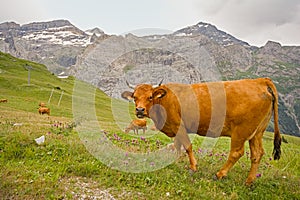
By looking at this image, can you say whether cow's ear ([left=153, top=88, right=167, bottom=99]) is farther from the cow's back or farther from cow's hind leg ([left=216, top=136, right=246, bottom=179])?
cow's hind leg ([left=216, top=136, right=246, bottom=179])

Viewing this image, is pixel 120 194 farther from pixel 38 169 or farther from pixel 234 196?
pixel 234 196

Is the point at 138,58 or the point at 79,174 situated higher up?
the point at 138,58

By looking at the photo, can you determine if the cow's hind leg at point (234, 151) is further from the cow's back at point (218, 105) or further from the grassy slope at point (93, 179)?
the cow's back at point (218, 105)

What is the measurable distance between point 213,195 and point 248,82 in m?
3.79

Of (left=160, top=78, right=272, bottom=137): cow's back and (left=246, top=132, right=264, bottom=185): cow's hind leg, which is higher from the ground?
(left=160, top=78, right=272, bottom=137): cow's back

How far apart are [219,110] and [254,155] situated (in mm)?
1928

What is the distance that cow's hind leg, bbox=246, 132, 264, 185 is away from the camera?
28.2ft

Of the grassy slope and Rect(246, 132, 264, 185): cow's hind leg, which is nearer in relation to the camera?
the grassy slope

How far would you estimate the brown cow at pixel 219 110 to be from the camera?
8.26 metres

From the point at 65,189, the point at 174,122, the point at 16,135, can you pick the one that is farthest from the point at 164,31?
the point at 65,189

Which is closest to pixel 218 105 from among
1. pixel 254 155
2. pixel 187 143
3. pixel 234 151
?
pixel 234 151

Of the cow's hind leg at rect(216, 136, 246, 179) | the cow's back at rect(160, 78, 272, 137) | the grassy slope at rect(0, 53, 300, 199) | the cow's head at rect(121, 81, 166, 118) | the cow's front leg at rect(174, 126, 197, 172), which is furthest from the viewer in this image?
the cow's front leg at rect(174, 126, 197, 172)

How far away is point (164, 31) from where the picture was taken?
1299 centimetres

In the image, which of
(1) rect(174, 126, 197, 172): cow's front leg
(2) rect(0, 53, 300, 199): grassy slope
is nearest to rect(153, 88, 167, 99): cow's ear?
(1) rect(174, 126, 197, 172): cow's front leg
